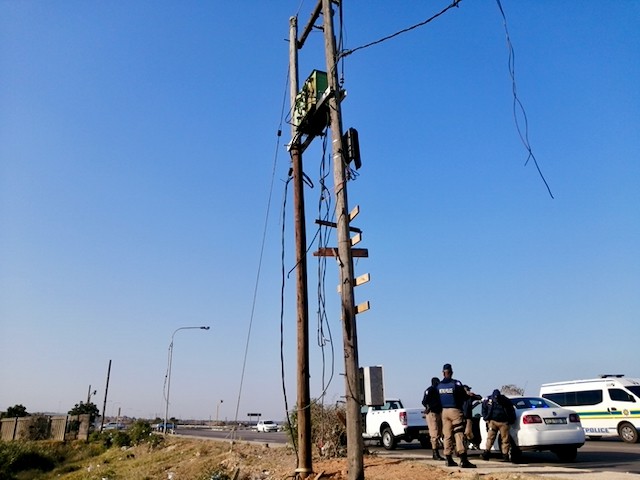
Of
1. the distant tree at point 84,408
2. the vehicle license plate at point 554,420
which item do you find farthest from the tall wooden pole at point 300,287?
the distant tree at point 84,408

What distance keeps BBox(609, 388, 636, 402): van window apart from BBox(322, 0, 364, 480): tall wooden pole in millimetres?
15523

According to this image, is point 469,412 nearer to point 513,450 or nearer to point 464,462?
point 513,450

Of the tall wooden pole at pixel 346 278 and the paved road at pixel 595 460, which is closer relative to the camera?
the tall wooden pole at pixel 346 278

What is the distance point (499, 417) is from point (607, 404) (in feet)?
35.2

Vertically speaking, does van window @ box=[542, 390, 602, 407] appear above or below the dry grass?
above

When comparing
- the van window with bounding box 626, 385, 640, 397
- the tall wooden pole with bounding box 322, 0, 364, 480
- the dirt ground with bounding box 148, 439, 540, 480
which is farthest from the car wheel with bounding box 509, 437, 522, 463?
the van window with bounding box 626, 385, 640, 397

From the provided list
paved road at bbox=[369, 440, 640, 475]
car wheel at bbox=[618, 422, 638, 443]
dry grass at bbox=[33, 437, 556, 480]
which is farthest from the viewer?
car wheel at bbox=[618, 422, 638, 443]

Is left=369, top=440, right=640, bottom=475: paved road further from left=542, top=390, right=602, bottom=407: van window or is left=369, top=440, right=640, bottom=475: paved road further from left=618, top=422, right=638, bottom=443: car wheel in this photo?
left=542, top=390, right=602, bottom=407: van window

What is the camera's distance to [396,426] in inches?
645

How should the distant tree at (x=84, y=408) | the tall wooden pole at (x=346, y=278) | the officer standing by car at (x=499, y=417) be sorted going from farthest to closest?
the distant tree at (x=84, y=408)
the officer standing by car at (x=499, y=417)
the tall wooden pole at (x=346, y=278)

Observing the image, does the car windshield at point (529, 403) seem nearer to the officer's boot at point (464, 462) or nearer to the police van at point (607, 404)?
the officer's boot at point (464, 462)

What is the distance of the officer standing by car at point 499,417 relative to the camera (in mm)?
11000

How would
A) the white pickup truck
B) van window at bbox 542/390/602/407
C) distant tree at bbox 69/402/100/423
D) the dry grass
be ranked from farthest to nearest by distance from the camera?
distant tree at bbox 69/402/100/423, van window at bbox 542/390/602/407, the white pickup truck, the dry grass

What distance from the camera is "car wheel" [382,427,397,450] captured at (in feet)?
54.0
